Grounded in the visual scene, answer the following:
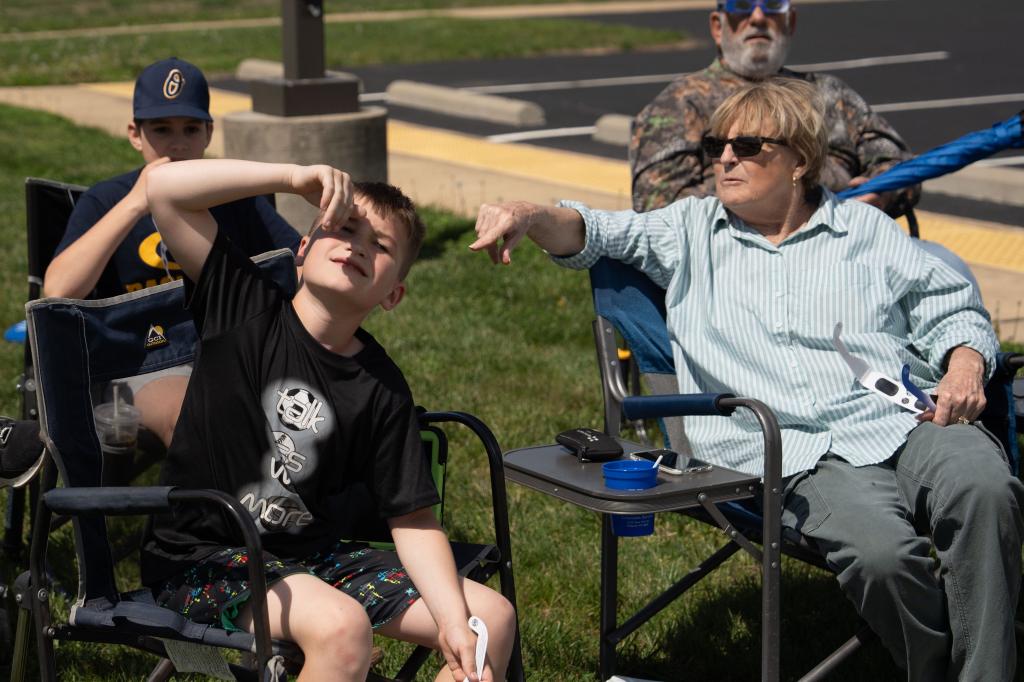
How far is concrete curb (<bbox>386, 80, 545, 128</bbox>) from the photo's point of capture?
44.3ft

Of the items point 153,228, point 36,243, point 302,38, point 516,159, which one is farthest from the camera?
point 516,159

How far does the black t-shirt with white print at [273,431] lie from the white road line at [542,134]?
953cm

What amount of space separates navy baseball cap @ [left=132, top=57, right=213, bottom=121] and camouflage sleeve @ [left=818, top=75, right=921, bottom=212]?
2247 millimetres

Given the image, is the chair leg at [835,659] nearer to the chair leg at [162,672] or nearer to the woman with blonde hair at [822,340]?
the woman with blonde hair at [822,340]

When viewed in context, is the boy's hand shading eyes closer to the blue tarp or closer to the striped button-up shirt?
the striped button-up shirt

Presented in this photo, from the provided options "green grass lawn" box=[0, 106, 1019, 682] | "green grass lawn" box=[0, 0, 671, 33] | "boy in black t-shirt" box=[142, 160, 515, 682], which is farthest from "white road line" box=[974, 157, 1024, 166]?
"green grass lawn" box=[0, 0, 671, 33]

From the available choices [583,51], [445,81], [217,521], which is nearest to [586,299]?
[217,521]

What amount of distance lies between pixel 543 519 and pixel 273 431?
1.91 meters

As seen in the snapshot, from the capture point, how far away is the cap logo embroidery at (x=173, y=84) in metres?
4.09

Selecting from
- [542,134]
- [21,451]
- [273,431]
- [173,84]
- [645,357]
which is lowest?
[542,134]

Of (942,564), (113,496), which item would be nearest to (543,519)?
(942,564)

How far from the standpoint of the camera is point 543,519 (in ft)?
15.5

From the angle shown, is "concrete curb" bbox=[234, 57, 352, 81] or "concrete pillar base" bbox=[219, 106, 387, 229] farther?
"concrete curb" bbox=[234, 57, 352, 81]

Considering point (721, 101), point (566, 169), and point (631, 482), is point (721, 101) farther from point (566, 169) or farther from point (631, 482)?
point (566, 169)
